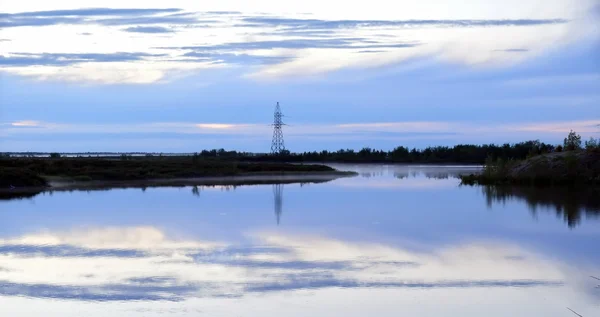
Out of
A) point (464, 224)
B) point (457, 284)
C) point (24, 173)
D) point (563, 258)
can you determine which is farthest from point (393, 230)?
point (24, 173)

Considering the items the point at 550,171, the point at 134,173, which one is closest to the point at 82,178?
the point at 134,173

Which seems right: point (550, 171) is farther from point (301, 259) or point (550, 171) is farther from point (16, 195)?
point (301, 259)

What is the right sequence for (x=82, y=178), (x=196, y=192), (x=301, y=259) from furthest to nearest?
(x=82, y=178)
(x=196, y=192)
(x=301, y=259)

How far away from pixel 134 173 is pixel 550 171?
14.9 meters

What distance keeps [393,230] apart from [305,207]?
504 centimetres

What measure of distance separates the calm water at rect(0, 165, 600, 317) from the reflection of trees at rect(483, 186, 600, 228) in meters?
0.12

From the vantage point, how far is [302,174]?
128 ft

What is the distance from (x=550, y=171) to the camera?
26.4 metres

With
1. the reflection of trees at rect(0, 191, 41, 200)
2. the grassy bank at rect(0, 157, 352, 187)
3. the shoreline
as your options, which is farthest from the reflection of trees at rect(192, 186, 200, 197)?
the grassy bank at rect(0, 157, 352, 187)

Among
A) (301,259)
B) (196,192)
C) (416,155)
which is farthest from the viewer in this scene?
(416,155)

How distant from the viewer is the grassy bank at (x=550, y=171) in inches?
1006

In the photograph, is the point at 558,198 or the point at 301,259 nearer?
the point at 301,259

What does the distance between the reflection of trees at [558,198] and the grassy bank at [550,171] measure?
987 millimetres

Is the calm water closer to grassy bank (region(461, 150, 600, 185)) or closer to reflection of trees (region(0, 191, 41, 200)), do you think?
reflection of trees (region(0, 191, 41, 200))
